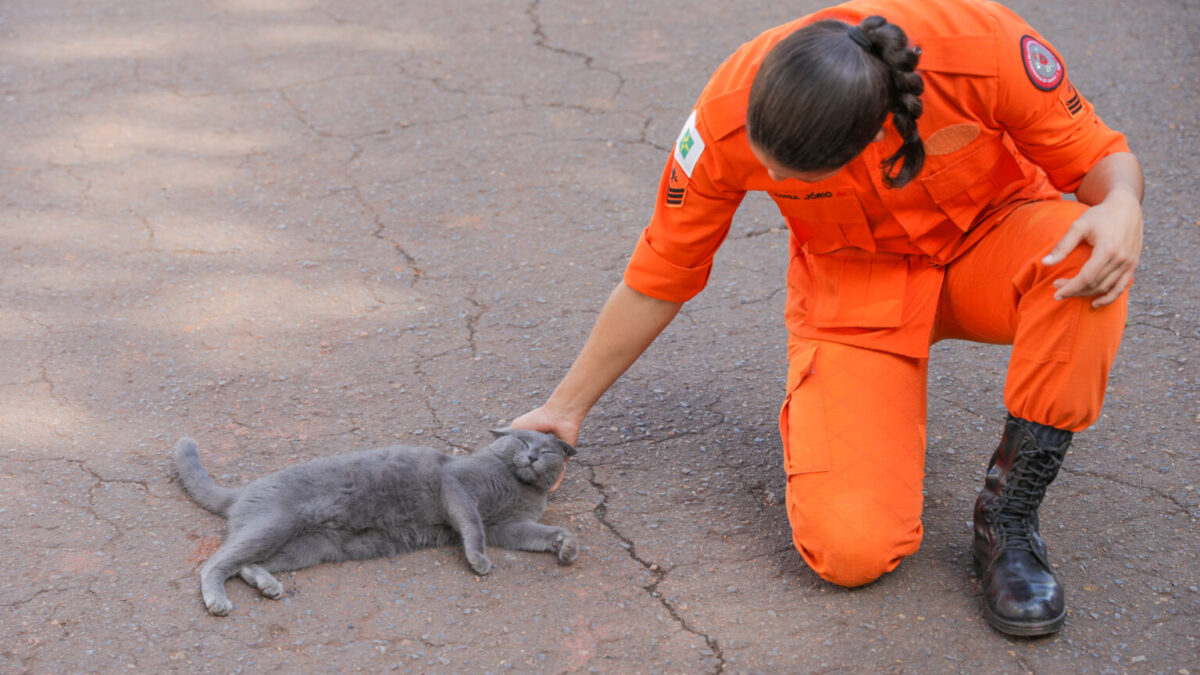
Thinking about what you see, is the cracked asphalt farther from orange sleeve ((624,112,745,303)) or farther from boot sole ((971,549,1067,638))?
orange sleeve ((624,112,745,303))

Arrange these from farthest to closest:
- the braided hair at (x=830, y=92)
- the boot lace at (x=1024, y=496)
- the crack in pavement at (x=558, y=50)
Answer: the crack in pavement at (x=558, y=50), the boot lace at (x=1024, y=496), the braided hair at (x=830, y=92)

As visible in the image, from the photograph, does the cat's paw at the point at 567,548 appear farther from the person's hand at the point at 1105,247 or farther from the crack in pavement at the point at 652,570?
the person's hand at the point at 1105,247

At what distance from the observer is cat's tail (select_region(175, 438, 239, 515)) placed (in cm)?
244

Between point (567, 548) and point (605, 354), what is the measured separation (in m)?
0.45

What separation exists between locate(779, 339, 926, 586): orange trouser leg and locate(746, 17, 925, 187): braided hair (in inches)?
25.2

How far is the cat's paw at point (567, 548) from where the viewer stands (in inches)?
92.0

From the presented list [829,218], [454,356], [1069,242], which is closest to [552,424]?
[454,356]

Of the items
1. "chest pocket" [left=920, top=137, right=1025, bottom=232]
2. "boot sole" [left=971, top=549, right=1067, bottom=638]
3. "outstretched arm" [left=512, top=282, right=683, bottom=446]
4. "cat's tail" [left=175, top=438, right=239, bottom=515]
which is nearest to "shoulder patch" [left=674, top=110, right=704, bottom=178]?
"outstretched arm" [left=512, top=282, right=683, bottom=446]

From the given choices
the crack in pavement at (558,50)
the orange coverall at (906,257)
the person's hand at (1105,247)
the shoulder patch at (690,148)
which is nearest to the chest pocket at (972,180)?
the orange coverall at (906,257)

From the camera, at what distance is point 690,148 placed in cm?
230

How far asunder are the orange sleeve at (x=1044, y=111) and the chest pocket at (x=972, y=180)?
7cm

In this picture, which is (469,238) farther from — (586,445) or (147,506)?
(147,506)

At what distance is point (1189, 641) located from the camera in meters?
2.17

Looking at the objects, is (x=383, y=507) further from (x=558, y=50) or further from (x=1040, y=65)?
(x=558, y=50)
